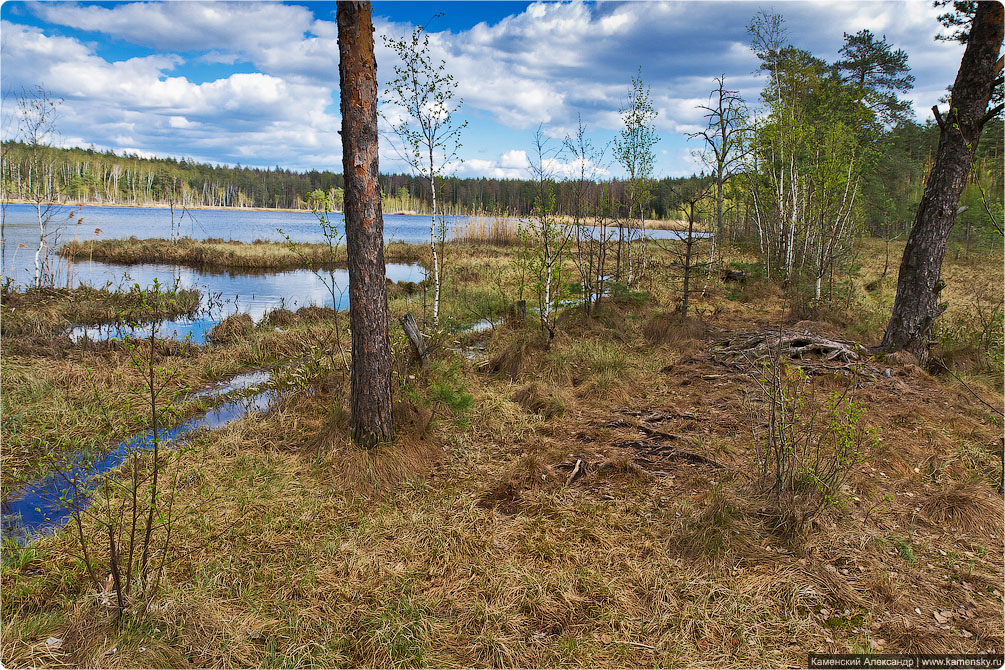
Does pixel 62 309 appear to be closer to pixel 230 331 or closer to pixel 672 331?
pixel 230 331

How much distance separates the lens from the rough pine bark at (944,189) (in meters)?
5.97

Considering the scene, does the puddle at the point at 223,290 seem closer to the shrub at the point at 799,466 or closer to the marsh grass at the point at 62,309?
the marsh grass at the point at 62,309

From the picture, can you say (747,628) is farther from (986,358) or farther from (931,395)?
(986,358)

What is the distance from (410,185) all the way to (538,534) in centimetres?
8416

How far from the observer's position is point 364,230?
4.32 metres

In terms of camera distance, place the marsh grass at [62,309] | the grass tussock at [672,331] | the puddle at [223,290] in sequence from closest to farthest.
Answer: the grass tussock at [672,331] < the marsh grass at [62,309] < the puddle at [223,290]

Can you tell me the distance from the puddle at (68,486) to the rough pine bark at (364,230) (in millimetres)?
1616

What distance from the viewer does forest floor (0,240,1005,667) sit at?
2.62 meters

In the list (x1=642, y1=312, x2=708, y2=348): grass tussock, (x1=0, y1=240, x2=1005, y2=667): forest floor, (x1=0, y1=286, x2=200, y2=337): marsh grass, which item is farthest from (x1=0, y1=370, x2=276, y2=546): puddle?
(x1=642, y1=312, x2=708, y2=348): grass tussock

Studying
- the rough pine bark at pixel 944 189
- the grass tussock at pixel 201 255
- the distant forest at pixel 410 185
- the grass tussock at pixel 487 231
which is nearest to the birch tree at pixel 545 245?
the distant forest at pixel 410 185

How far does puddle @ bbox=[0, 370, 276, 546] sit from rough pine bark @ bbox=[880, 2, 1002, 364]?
841 cm

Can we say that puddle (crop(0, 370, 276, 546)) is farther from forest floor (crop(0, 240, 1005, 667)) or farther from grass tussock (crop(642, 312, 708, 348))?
grass tussock (crop(642, 312, 708, 348))

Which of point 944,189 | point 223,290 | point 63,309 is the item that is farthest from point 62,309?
point 944,189

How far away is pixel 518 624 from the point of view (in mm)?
2783
